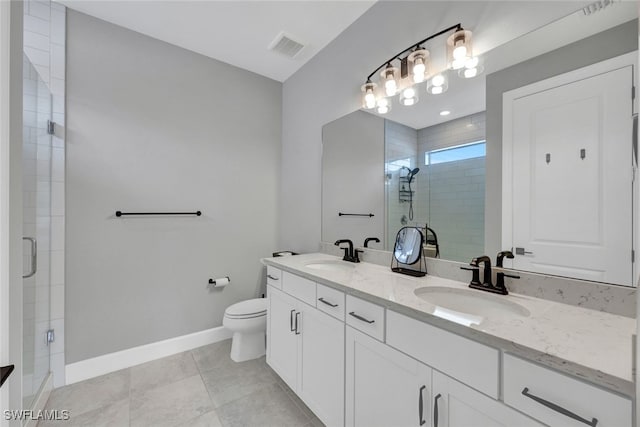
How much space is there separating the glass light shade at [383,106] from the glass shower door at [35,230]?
2017 mm

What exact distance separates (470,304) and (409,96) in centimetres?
119

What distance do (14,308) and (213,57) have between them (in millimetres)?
2341

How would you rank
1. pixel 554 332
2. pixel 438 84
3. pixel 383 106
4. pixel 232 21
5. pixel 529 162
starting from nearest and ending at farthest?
pixel 554 332 → pixel 529 162 → pixel 438 84 → pixel 383 106 → pixel 232 21

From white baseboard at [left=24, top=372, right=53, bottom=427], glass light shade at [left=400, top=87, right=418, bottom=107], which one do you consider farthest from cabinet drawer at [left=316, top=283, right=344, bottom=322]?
white baseboard at [left=24, top=372, right=53, bottom=427]

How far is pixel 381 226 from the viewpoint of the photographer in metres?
1.79

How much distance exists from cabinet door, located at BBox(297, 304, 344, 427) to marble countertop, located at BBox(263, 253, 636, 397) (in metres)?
0.29

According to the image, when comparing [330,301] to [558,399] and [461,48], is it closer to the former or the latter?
[558,399]

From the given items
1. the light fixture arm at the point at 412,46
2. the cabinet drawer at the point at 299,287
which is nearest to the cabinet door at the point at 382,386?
the cabinet drawer at the point at 299,287

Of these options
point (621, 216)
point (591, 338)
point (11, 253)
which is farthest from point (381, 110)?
point (11, 253)

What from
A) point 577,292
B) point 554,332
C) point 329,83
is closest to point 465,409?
point 554,332

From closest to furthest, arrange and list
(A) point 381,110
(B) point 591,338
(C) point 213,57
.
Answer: (B) point 591,338 → (A) point 381,110 → (C) point 213,57

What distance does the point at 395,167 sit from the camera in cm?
168

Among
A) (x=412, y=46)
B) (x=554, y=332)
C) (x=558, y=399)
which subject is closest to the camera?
(x=558, y=399)

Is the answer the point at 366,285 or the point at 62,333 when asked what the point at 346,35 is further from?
the point at 62,333
